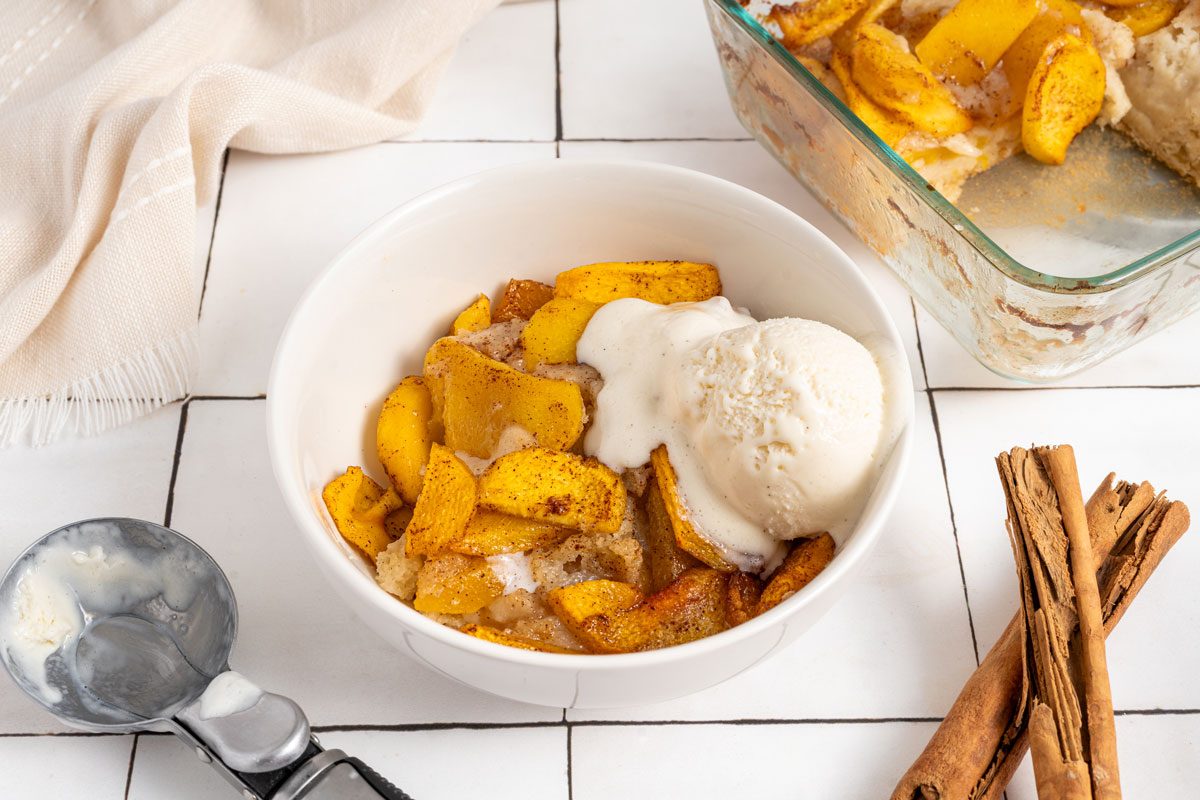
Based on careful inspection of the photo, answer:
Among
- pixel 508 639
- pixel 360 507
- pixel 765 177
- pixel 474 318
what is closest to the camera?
pixel 508 639

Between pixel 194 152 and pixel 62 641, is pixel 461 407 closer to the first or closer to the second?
pixel 62 641

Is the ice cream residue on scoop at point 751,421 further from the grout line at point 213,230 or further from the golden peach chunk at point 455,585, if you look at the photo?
the grout line at point 213,230

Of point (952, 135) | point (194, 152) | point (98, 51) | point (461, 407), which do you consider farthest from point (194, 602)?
point (952, 135)

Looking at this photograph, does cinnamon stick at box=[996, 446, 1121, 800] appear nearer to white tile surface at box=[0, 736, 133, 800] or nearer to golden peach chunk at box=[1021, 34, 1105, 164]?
golden peach chunk at box=[1021, 34, 1105, 164]

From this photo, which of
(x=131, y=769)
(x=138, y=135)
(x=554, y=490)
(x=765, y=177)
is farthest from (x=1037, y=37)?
(x=131, y=769)

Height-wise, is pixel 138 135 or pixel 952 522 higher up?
pixel 138 135

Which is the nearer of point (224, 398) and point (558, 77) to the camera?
point (224, 398)

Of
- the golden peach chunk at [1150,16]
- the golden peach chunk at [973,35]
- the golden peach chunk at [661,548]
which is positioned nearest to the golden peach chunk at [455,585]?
the golden peach chunk at [661,548]

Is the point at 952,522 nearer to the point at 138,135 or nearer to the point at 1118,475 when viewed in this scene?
the point at 1118,475
